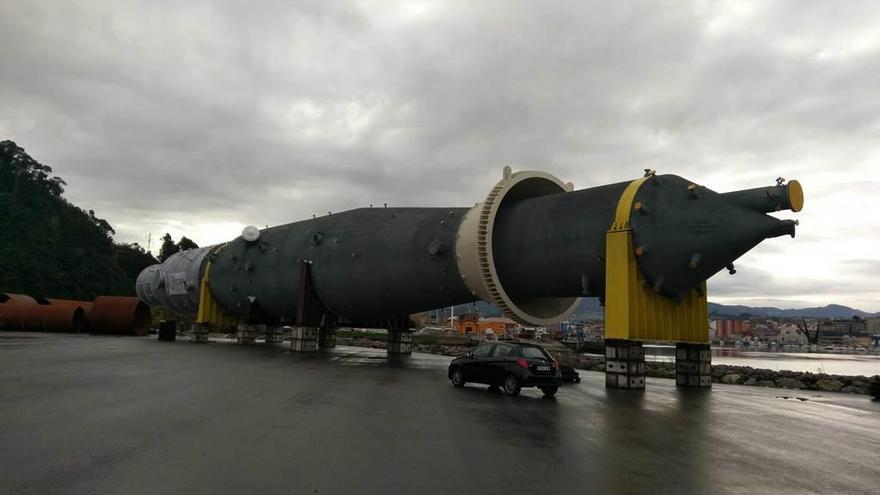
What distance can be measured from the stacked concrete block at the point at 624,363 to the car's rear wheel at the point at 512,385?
4.38m

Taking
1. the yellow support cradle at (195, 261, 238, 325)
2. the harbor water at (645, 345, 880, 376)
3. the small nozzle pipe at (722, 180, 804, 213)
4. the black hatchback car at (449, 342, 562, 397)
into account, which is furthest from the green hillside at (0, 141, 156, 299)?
the small nozzle pipe at (722, 180, 804, 213)

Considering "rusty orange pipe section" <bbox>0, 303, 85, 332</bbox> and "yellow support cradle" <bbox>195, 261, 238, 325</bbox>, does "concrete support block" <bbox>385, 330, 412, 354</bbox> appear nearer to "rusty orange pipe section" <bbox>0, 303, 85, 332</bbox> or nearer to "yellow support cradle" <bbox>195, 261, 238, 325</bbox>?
"yellow support cradle" <bbox>195, 261, 238, 325</bbox>

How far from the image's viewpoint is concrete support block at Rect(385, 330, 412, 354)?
34.0 meters

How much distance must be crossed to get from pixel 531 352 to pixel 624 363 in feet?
14.0

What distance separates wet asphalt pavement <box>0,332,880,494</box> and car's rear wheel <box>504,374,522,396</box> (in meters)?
0.36

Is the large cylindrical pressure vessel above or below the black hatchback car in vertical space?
above

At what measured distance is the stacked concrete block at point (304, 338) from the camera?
3225 centimetres

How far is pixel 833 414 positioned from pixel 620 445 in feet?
32.4

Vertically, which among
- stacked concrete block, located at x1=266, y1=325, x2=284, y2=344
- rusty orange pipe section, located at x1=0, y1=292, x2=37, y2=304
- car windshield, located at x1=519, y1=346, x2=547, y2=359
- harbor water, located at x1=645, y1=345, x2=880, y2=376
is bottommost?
harbor water, located at x1=645, y1=345, x2=880, y2=376

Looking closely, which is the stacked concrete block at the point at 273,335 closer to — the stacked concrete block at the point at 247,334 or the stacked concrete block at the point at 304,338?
the stacked concrete block at the point at 247,334

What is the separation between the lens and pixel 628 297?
17875 millimetres

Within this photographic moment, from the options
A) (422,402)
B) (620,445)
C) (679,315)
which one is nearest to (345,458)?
(620,445)

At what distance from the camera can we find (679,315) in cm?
1983

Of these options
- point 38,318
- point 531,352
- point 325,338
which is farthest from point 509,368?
point 38,318
